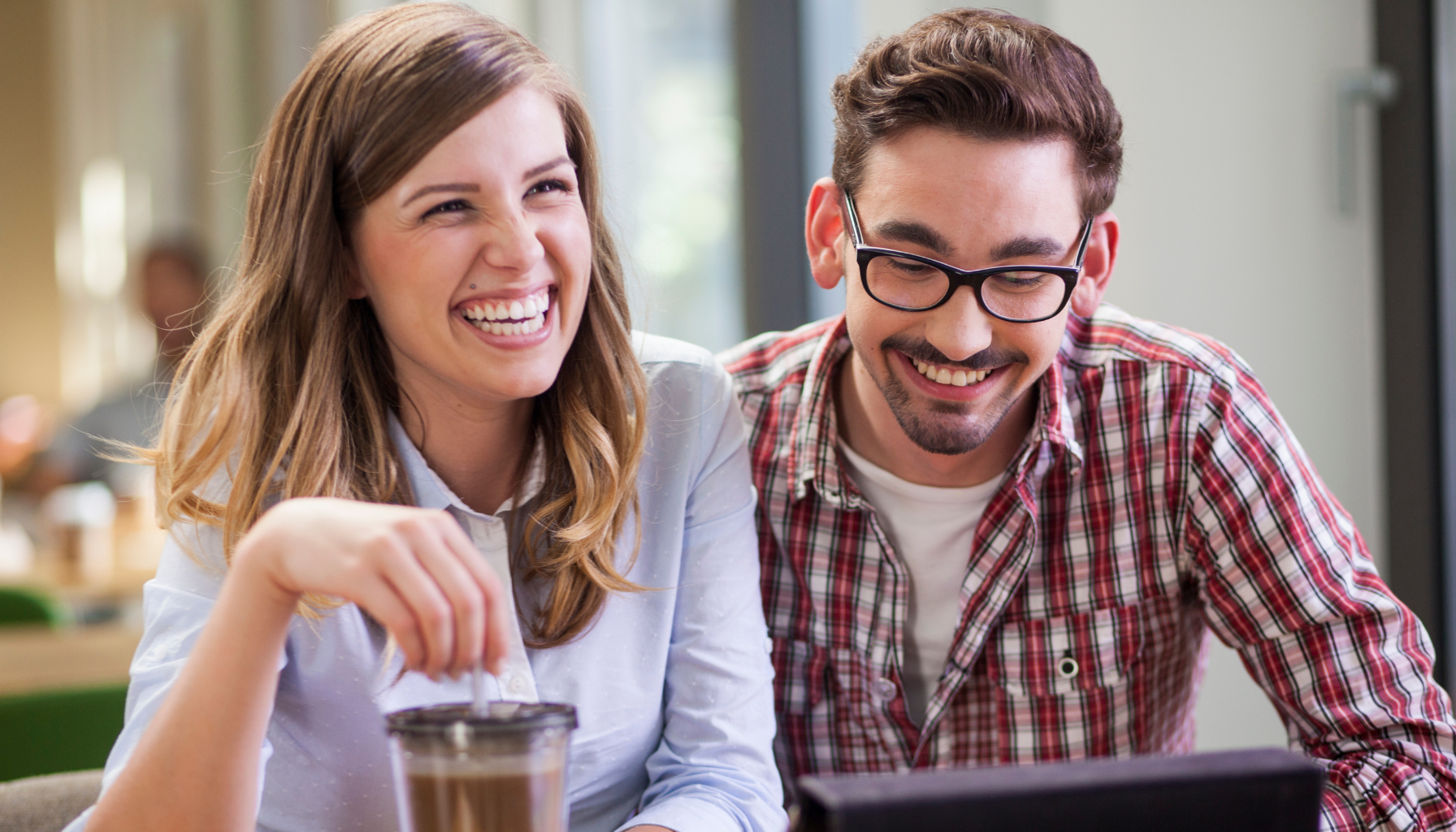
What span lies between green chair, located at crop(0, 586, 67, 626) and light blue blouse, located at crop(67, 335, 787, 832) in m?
1.59

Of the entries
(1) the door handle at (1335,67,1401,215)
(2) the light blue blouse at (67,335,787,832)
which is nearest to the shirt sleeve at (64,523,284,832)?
(2) the light blue blouse at (67,335,787,832)

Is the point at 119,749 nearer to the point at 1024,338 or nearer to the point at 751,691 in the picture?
the point at 751,691

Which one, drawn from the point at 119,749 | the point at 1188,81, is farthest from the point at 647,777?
the point at 1188,81

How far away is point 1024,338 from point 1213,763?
26.3 inches

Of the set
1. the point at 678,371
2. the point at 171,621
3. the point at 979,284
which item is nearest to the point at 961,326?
the point at 979,284

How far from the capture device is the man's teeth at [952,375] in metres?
1.33

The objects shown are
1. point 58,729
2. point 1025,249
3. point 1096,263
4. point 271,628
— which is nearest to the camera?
point 271,628

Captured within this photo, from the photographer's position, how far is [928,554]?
58.8 inches

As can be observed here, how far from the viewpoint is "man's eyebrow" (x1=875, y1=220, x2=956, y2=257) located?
1266mm

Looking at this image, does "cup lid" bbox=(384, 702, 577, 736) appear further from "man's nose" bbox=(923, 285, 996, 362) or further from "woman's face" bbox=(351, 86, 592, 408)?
"man's nose" bbox=(923, 285, 996, 362)

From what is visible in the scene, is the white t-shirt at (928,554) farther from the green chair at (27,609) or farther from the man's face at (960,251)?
the green chair at (27,609)

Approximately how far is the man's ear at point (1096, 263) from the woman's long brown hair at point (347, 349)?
51 centimetres

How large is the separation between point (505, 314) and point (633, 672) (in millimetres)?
387

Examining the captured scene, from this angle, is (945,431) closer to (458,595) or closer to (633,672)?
(633,672)
